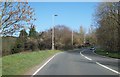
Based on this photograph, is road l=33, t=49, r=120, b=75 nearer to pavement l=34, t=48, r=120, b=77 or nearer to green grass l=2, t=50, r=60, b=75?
pavement l=34, t=48, r=120, b=77

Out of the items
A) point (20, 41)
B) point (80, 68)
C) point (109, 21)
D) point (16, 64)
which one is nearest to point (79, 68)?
point (80, 68)

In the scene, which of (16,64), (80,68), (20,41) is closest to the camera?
(80,68)

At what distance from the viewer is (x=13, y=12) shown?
13.2 m

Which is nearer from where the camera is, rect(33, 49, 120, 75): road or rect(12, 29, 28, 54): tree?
rect(12, 29, 28, 54): tree

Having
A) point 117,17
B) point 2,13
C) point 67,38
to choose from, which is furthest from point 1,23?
point 67,38

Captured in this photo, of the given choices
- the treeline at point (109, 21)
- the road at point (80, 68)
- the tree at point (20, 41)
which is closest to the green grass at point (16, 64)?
the road at point (80, 68)

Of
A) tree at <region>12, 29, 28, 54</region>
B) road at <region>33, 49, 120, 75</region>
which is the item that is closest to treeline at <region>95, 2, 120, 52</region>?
tree at <region>12, 29, 28, 54</region>

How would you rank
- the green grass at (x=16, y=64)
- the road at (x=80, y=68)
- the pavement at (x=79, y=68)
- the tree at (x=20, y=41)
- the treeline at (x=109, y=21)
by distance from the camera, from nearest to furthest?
1. the tree at (x=20, y=41)
2. the green grass at (x=16, y=64)
3. the pavement at (x=79, y=68)
4. the road at (x=80, y=68)
5. the treeline at (x=109, y=21)

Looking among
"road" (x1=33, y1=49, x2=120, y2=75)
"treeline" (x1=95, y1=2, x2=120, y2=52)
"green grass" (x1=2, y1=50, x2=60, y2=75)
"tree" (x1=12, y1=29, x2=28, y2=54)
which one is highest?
"treeline" (x1=95, y1=2, x2=120, y2=52)

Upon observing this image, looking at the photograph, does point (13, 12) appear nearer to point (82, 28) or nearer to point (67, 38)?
point (67, 38)

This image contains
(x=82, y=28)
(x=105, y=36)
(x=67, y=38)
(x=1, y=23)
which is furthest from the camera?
(x=82, y=28)

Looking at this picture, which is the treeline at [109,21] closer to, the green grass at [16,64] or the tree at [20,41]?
the tree at [20,41]

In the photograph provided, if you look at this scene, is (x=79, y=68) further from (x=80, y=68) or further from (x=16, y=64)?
(x=16, y=64)

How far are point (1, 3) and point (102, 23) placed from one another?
53827 millimetres
